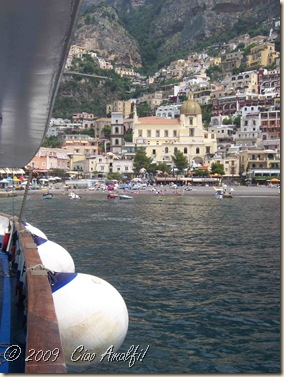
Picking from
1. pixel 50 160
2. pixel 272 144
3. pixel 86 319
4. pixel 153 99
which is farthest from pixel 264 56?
pixel 86 319

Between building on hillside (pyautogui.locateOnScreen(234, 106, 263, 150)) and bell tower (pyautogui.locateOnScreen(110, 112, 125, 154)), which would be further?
bell tower (pyautogui.locateOnScreen(110, 112, 125, 154))

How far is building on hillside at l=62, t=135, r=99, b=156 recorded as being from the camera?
360 ft

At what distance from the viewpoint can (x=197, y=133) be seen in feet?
347

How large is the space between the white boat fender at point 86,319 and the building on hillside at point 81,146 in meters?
102

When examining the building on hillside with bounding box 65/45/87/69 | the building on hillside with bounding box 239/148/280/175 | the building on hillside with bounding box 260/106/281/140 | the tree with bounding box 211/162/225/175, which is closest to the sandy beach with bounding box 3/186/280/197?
the building on hillside with bounding box 239/148/280/175

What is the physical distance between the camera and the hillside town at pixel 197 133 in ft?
307

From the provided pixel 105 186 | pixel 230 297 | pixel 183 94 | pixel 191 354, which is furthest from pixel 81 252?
pixel 183 94

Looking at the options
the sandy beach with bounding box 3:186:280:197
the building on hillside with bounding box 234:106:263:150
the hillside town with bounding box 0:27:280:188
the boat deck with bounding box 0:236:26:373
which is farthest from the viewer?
the building on hillside with bounding box 234:106:263:150

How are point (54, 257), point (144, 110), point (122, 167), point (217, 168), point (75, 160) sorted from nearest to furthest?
point (54, 257)
point (217, 168)
point (122, 167)
point (75, 160)
point (144, 110)

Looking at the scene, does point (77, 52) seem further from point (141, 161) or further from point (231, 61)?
point (141, 161)

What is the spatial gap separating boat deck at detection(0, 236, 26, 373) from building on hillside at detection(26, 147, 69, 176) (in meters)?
87.1

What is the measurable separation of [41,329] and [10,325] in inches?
71.2

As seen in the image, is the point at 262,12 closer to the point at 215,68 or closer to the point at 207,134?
the point at 215,68

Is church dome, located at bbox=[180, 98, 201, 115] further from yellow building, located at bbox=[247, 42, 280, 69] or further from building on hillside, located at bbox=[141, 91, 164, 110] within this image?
yellow building, located at bbox=[247, 42, 280, 69]
